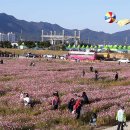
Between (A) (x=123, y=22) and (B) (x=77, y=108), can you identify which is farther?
(B) (x=77, y=108)

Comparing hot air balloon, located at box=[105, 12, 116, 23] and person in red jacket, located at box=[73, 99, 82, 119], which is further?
hot air balloon, located at box=[105, 12, 116, 23]

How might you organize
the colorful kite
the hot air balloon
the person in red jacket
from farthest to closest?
the hot air balloon → the person in red jacket → the colorful kite

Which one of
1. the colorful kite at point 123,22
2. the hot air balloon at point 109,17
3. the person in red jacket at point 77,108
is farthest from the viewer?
the hot air balloon at point 109,17

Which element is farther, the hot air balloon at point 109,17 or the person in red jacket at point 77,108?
the hot air balloon at point 109,17

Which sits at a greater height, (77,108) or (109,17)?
(109,17)

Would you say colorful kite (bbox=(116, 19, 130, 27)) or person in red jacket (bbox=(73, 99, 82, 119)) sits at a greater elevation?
colorful kite (bbox=(116, 19, 130, 27))

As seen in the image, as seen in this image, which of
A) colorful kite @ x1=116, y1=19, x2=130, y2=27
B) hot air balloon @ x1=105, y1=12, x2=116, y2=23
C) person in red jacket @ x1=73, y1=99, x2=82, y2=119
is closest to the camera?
colorful kite @ x1=116, y1=19, x2=130, y2=27

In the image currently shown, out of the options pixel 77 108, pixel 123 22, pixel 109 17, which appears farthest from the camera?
pixel 109 17

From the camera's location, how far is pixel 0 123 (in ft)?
76.8

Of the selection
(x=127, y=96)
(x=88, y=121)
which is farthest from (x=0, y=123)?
(x=127, y=96)

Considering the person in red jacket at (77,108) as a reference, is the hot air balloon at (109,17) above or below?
above

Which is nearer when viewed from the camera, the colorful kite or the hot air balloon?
the colorful kite

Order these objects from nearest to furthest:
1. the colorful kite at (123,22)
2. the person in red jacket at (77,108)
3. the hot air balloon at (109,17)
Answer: the colorful kite at (123,22)
the person in red jacket at (77,108)
the hot air balloon at (109,17)

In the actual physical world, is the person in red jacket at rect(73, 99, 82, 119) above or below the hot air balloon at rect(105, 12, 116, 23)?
below
